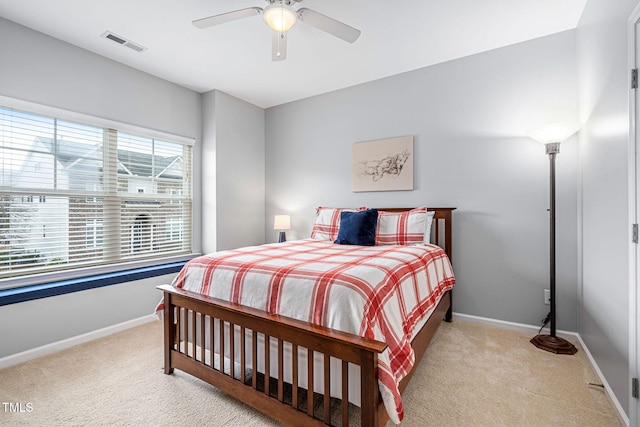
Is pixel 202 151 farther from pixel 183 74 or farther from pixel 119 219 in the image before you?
pixel 119 219

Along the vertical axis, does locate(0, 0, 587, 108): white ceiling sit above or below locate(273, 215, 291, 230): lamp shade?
above

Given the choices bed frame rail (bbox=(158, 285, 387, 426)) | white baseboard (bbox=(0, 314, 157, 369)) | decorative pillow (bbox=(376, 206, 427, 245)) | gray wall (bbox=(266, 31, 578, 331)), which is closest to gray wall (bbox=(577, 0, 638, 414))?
gray wall (bbox=(266, 31, 578, 331))

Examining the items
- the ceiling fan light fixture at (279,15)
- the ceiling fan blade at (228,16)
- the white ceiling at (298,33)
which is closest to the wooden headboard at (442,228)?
the white ceiling at (298,33)

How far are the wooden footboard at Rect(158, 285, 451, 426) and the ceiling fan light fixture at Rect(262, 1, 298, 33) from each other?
1.83 m

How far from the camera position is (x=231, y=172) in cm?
388

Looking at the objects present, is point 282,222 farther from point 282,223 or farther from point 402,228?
point 402,228

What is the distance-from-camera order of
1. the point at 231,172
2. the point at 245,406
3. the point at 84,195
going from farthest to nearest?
the point at 231,172 → the point at 84,195 → the point at 245,406

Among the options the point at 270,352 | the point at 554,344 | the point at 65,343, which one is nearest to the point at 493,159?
the point at 554,344

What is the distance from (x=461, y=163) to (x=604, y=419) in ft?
7.02

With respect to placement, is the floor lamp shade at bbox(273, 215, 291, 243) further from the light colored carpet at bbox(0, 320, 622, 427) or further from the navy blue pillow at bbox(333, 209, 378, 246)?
the light colored carpet at bbox(0, 320, 622, 427)

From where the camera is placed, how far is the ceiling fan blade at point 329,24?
1.90 m

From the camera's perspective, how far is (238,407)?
65.7 inches

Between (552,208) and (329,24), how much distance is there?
221 cm

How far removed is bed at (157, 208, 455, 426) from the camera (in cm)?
128
